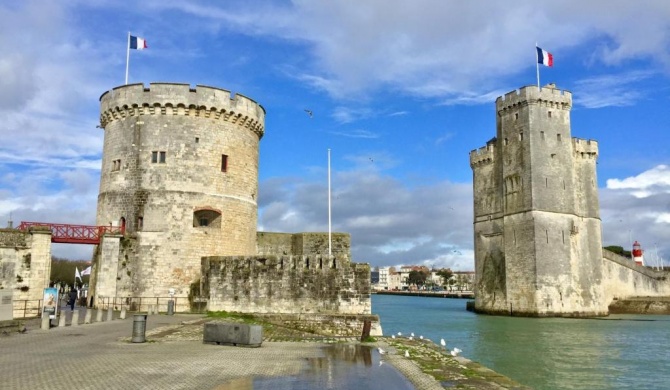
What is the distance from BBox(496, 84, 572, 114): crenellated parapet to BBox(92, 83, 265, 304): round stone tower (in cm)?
2884

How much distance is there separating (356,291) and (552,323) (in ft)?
73.5

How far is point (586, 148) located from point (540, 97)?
8.28 metres

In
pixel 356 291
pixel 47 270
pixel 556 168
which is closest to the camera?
pixel 356 291

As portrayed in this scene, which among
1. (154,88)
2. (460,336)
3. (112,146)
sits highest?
(154,88)

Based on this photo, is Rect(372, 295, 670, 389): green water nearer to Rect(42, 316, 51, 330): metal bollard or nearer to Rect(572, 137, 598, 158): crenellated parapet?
Rect(42, 316, 51, 330): metal bollard

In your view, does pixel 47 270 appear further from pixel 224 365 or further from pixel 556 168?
pixel 556 168

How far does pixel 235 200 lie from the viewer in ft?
88.0

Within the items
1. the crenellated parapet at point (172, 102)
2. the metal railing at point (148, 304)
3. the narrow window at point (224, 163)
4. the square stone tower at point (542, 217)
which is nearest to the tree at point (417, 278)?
the square stone tower at point (542, 217)

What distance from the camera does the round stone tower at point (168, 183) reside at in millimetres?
24688

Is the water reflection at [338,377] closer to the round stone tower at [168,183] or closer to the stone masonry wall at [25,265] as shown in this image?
the round stone tower at [168,183]

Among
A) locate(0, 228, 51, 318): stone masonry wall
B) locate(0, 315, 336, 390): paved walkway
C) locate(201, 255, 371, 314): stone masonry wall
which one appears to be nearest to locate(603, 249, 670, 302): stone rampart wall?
locate(201, 255, 371, 314): stone masonry wall

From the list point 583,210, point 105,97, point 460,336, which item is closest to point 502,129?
point 583,210

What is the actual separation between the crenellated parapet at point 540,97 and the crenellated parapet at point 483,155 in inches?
182

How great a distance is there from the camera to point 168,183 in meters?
25.2
